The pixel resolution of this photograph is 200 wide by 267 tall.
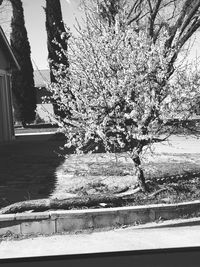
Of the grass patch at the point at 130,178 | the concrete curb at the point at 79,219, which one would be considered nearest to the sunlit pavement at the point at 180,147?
the grass patch at the point at 130,178

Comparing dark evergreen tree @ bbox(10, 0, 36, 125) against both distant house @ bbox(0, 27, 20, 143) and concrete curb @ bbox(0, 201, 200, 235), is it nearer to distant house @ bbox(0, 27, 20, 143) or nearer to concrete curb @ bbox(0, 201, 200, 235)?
distant house @ bbox(0, 27, 20, 143)

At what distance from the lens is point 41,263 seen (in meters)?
4.00

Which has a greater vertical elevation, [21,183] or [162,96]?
[162,96]

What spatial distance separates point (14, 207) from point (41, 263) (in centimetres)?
187

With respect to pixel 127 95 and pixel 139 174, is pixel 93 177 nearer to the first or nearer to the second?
pixel 139 174

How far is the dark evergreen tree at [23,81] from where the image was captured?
28500 millimetres

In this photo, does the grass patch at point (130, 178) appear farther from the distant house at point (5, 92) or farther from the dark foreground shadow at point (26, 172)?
the distant house at point (5, 92)

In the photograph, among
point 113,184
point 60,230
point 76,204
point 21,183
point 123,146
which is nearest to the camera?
point 60,230

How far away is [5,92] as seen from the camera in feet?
55.2

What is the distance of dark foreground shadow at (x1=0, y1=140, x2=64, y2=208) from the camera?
720cm

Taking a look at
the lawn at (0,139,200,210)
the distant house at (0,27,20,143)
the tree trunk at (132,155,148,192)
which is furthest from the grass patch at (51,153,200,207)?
the distant house at (0,27,20,143)

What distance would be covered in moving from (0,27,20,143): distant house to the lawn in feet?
14.8

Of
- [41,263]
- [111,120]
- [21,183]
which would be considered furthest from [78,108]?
[41,263]

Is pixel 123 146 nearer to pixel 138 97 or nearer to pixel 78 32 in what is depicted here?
pixel 138 97
